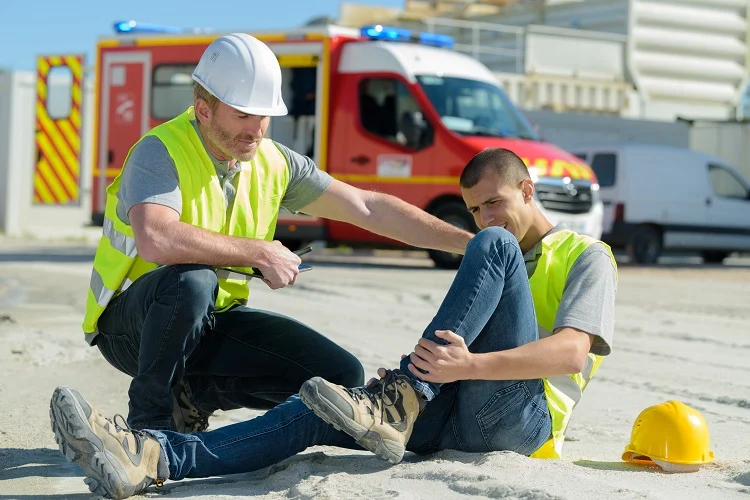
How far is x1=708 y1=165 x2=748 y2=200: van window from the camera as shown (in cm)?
1761

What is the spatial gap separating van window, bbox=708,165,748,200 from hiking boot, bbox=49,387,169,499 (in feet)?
49.8

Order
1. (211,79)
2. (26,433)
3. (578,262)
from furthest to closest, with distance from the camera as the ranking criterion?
(26,433) → (211,79) → (578,262)

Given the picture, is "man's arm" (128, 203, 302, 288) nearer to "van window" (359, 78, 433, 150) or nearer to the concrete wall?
"van window" (359, 78, 433, 150)

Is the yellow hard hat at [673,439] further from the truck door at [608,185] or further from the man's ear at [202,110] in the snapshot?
the truck door at [608,185]

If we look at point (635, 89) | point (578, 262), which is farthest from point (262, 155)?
point (635, 89)

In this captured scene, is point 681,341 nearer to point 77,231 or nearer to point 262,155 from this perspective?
point 262,155

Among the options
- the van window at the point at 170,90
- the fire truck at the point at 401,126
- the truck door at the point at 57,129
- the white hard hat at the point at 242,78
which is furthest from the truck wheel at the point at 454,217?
the white hard hat at the point at 242,78

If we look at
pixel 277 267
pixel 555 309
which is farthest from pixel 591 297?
pixel 277 267

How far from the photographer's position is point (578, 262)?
3799 millimetres

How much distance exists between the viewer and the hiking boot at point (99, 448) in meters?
3.44

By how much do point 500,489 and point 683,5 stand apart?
79.8 ft

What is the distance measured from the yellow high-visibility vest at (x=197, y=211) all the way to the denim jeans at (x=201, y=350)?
0.22 ft

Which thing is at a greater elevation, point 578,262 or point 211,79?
point 211,79

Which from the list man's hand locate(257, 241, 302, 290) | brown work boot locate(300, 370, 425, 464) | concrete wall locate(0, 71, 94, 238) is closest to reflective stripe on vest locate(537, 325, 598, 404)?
brown work boot locate(300, 370, 425, 464)
